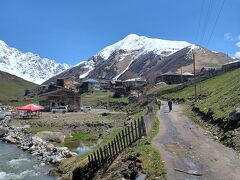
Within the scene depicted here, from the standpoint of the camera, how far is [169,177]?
20781mm

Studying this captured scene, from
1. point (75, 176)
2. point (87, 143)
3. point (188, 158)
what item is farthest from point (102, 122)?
point (188, 158)

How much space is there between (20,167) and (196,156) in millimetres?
23352

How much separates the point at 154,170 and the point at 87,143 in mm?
36694

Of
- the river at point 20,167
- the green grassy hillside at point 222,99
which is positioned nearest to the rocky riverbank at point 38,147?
the river at point 20,167

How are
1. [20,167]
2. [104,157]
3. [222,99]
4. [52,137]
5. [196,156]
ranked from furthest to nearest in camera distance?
1. [52,137]
2. [222,99]
3. [20,167]
4. [104,157]
5. [196,156]

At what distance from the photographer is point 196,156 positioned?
25844 mm

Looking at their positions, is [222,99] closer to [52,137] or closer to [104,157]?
[52,137]

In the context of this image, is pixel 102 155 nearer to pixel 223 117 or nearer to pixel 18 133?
pixel 223 117

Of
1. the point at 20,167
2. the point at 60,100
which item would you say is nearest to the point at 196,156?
the point at 20,167

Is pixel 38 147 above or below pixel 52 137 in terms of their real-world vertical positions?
below

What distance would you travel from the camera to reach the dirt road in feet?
70.6

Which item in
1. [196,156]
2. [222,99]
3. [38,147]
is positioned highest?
[222,99]

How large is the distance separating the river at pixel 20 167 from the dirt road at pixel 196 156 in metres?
12.4

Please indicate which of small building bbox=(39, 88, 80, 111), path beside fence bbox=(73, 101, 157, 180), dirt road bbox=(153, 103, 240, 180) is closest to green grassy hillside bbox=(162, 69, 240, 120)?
dirt road bbox=(153, 103, 240, 180)
